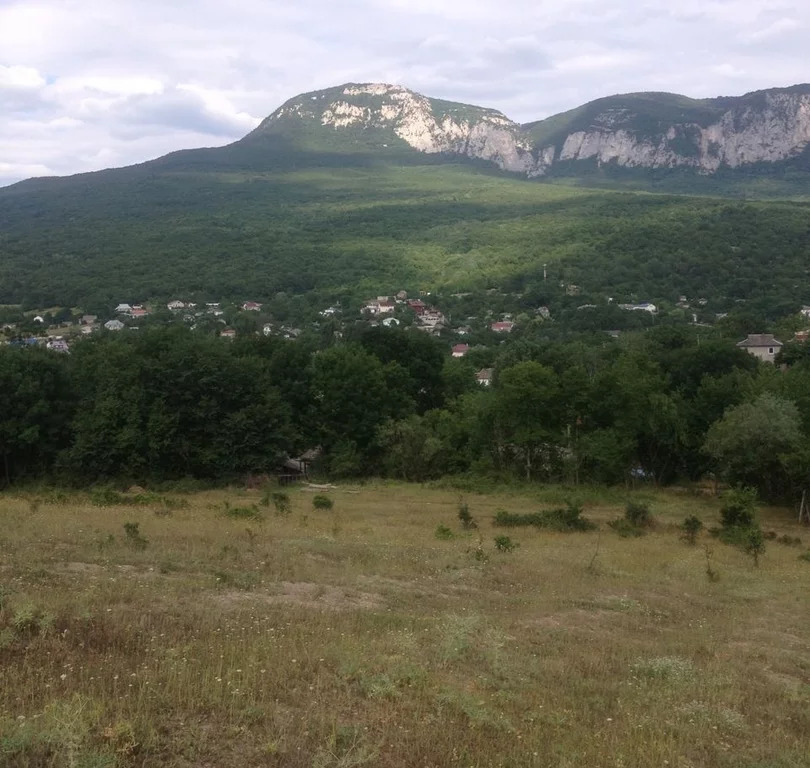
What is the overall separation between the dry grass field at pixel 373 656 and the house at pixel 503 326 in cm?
7018

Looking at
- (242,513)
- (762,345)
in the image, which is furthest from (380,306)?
(242,513)

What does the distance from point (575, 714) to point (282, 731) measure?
250 cm

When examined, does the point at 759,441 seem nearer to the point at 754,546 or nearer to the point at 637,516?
the point at 637,516

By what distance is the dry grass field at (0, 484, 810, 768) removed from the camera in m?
5.29

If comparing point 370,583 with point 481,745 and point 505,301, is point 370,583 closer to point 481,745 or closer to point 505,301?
point 481,745

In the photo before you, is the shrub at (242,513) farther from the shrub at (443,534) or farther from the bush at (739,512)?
the bush at (739,512)

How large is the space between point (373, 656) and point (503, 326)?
3170 inches

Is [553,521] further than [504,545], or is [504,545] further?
[553,521]

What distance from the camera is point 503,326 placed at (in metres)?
86.3

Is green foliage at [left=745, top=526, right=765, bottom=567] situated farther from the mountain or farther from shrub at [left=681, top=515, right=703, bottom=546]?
the mountain

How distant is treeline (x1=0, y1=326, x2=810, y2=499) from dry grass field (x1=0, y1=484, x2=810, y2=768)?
558 inches

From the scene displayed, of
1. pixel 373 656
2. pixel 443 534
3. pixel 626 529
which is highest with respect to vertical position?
pixel 373 656

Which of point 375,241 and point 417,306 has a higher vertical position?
point 375,241

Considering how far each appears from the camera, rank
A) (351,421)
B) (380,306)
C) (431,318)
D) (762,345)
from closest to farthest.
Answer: (351,421)
(762,345)
(431,318)
(380,306)
